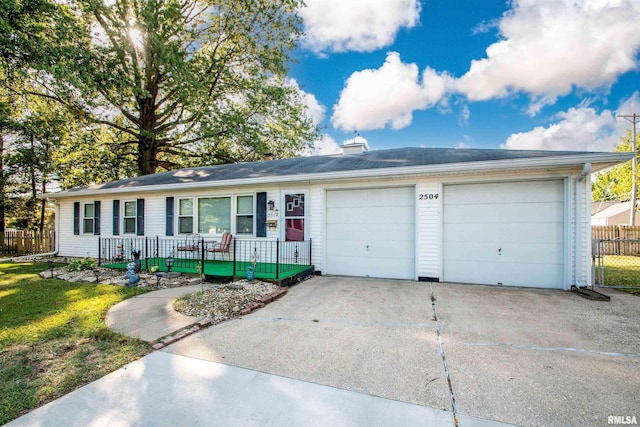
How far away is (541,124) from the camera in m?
17.2

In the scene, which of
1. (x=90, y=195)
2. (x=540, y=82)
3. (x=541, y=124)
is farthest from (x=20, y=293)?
(x=541, y=124)

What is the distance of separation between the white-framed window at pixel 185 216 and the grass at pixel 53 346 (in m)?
3.70

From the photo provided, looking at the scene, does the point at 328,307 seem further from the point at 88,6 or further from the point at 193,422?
the point at 88,6

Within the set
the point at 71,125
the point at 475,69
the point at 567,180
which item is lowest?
the point at 567,180

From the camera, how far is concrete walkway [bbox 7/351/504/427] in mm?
2045

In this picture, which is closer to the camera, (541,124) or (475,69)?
(475,69)

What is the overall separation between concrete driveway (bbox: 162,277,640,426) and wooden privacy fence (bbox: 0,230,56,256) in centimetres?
1319

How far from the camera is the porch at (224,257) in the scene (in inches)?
267

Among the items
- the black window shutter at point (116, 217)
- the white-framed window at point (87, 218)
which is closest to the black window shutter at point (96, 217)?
the white-framed window at point (87, 218)

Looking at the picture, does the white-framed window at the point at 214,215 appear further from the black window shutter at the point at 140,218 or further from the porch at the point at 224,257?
the black window shutter at the point at 140,218

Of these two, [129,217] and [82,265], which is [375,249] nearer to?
[82,265]

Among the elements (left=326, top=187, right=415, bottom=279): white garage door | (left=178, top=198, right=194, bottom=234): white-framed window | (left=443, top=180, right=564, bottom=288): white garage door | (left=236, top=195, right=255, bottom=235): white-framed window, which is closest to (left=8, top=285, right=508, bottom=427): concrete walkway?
(left=326, top=187, right=415, bottom=279): white garage door

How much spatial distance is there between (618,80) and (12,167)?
32681 millimetres

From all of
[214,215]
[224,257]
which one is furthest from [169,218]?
[224,257]
